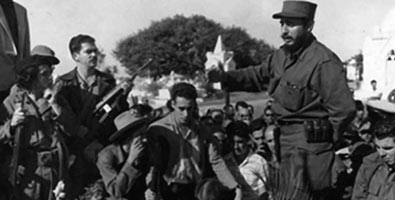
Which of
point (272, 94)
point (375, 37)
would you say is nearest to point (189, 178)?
point (272, 94)

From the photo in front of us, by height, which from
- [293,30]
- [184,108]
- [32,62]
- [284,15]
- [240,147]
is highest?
[284,15]

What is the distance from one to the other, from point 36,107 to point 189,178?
58.4 inches

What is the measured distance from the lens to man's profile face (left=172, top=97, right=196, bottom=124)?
9664 millimetres

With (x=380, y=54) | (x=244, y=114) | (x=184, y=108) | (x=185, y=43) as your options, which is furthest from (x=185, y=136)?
(x=185, y=43)

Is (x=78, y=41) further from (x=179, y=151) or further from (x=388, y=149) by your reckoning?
(x=388, y=149)

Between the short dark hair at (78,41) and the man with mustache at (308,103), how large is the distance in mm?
2139

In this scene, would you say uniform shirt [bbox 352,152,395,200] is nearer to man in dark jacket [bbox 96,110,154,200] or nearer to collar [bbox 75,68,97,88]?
man in dark jacket [bbox 96,110,154,200]

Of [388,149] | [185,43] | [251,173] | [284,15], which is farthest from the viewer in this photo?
[185,43]

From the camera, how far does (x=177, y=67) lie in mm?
67250

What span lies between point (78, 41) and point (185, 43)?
226 ft

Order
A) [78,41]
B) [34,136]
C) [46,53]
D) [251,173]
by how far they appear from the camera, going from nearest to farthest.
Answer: [34,136]
[46,53]
[251,173]
[78,41]

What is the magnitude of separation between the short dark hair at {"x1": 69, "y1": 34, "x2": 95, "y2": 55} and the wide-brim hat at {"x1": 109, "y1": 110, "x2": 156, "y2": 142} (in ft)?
3.80

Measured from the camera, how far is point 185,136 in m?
9.77

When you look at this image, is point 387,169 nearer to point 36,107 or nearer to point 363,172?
point 363,172
